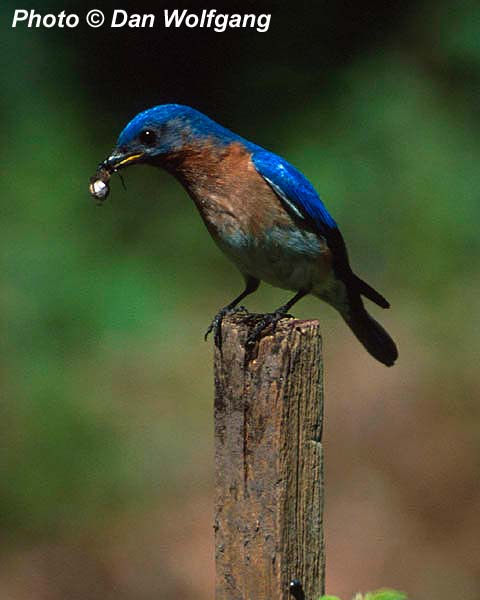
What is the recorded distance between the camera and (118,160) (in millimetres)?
4398

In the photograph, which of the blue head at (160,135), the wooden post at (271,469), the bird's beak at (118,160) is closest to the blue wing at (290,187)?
the blue head at (160,135)

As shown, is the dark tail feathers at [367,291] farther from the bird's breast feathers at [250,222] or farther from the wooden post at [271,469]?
the wooden post at [271,469]

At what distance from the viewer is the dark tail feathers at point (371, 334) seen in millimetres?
4984

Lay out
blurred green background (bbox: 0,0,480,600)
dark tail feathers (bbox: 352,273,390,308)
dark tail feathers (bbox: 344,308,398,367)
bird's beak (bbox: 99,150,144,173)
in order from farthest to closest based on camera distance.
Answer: blurred green background (bbox: 0,0,480,600) < dark tail feathers (bbox: 344,308,398,367) < dark tail feathers (bbox: 352,273,390,308) < bird's beak (bbox: 99,150,144,173)

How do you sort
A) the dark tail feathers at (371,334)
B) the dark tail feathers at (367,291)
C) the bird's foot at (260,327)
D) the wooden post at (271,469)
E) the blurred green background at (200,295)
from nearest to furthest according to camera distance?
the wooden post at (271,469), the bird's foot at (260,327), the dark tail feathers at (367,291), the dark tail feathers at (371,334), the blurred green background at (200,295)

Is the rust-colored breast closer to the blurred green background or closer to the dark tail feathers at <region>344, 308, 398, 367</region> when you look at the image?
the dark tail feathers at <region>344, 308, 398, 367</region>

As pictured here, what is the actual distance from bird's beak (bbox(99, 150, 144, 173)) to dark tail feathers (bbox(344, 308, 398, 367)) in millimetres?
1266

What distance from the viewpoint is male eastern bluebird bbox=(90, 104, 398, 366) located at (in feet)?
14.5

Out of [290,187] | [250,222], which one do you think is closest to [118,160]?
[250,222]

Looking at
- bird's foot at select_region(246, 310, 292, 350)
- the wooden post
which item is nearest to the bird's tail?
bird's foot at select_region(246, 310, 292, 350)

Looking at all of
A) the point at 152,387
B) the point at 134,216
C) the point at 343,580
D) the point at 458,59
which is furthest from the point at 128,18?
the point at 343,580

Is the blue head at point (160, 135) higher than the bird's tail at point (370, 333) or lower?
higher

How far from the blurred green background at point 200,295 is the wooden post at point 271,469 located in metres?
2.85

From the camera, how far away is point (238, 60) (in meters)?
9.25
